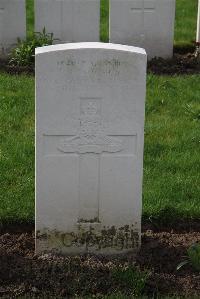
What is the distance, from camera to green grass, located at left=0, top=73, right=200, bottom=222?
17.7ft

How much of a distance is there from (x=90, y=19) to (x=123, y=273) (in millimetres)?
5074

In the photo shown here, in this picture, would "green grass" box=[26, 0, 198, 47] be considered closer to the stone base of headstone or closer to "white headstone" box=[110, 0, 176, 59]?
"white headstone" box=[110, 0, 176, 59]

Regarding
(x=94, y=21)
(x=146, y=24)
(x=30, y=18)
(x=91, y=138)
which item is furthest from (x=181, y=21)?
(x=91, y=138)

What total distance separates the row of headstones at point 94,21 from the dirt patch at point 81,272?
457 cm

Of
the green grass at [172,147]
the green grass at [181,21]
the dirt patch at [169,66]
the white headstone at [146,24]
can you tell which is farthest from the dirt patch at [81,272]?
the green grass at [181,21]

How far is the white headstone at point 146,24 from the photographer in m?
9.09

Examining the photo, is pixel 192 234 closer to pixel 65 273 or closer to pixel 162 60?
pixel 65 273

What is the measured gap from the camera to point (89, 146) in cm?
461

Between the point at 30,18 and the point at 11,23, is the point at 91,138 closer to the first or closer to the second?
the point at 11,23

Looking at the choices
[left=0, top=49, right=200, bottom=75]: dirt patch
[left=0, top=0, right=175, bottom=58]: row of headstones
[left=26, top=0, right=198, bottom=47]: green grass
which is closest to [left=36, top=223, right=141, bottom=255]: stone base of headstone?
[left=0, top=49, right=200, bottom=75]: dirt patch

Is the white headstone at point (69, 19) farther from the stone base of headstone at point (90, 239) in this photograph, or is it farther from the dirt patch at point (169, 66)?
the stone base of headstone at point (90, 239)

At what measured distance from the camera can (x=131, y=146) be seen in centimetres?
462

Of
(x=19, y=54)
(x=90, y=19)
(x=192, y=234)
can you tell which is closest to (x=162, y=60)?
(x=90, y=19)

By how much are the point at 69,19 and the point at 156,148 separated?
3.23m
